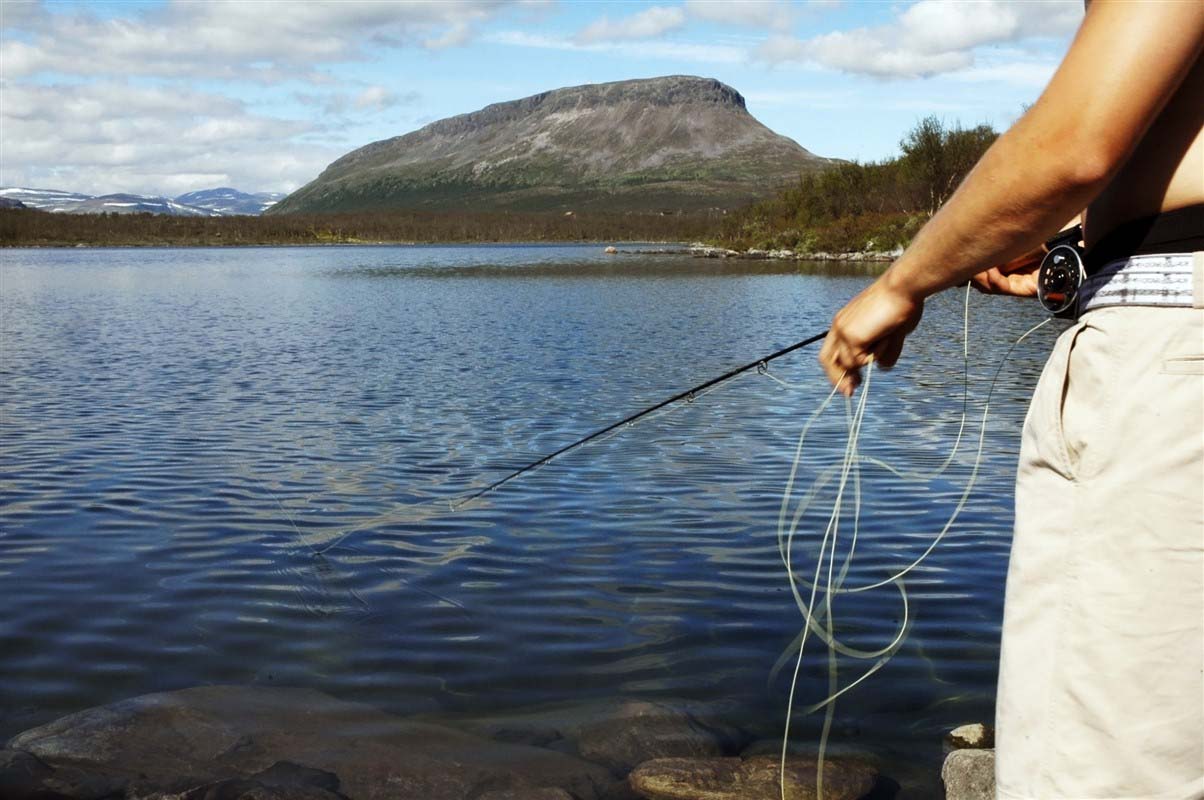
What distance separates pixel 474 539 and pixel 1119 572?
6.49m

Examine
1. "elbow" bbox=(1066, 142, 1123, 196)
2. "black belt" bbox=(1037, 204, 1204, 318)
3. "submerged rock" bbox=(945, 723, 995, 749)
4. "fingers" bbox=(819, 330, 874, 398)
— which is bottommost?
"submerged rock" bbox=(945, 723, 995, 749)

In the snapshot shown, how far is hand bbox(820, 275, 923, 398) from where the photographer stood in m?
1.95

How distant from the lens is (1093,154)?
1607mm

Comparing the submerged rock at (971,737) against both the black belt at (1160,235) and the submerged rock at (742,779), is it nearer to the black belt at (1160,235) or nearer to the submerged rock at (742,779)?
the submerged rock at (742,779)

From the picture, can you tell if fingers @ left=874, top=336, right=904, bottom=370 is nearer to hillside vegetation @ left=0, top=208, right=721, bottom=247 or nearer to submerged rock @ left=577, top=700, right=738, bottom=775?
submerged rock @ left=577, top=700, right=738, bottom=775

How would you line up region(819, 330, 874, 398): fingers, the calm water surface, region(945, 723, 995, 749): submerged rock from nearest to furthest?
region(819, 330, 874, 398): fingers
region(945, 723, 995, 749): submerged rock
the calm water surface

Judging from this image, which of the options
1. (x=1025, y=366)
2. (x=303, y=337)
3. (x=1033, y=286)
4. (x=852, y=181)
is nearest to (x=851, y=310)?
(x=1033, y=286)

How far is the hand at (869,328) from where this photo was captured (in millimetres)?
1952

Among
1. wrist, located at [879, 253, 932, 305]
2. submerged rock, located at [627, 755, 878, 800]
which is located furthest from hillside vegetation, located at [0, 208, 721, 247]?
wrist, located at [879, 253, 932, 305]

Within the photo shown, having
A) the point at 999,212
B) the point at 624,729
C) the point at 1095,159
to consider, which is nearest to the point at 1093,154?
the point at 1095,159

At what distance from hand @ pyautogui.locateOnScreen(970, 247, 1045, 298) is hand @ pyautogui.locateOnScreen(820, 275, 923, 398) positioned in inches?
21.3

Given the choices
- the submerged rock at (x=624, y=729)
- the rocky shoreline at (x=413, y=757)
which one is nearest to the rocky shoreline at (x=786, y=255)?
the submerged rock at (x=624, y=729)

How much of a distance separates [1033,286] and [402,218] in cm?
17085

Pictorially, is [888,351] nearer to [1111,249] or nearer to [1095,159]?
[1111,249]
